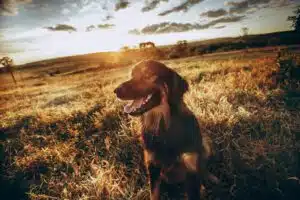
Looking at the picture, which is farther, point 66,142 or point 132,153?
point 66,142

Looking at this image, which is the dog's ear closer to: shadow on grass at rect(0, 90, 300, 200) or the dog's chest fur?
the dog's chest fur

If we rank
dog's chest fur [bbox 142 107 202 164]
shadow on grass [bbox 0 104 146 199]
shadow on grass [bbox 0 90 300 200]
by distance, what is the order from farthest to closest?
1. shadow on grass [bbox 0 104 146 199]
2. shadow on grass [bbox 0 90 300 200]
3. dog's chest fur [bbox 142 107 202 164]

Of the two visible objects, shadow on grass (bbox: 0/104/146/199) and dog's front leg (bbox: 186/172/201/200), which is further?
shadow on grass (bbox: 0/104/146/199)

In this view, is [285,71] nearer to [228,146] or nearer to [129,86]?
[228,146]

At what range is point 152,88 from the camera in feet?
6.99

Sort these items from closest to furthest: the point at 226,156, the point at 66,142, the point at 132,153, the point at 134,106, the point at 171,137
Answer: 1. the point at 171,137
2. the point at 134,106
3. the point at 226,156
4. the point at 132,153
5. the point at 66,142

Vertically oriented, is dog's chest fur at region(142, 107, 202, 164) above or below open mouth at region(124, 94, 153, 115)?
below

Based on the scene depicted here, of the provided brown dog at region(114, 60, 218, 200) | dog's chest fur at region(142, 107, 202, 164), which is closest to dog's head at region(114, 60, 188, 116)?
brown dog at region(114, 60, 218, 200)

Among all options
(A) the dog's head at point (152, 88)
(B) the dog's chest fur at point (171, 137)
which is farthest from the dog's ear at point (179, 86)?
(B) the dog's chest fur at point (171, 137)

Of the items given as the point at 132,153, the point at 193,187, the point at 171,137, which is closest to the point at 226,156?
the point at 193,187

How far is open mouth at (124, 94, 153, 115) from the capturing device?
6.79 feet

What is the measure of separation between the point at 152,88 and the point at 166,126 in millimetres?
457

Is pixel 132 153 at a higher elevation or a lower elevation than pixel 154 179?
lower

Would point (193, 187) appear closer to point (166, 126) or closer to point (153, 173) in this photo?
point (153, 173)
